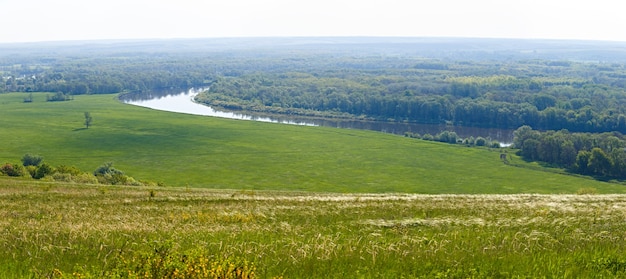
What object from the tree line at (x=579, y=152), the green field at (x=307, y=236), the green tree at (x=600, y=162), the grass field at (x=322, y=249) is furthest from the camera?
the tree line at (x=579, y=152)

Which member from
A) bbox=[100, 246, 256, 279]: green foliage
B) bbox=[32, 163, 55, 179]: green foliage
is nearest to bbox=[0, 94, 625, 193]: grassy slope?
bbox=[32, 163, 55, 179]: green foliage

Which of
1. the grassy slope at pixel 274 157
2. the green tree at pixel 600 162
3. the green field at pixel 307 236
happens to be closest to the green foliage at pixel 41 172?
the green field at pixel 307 236

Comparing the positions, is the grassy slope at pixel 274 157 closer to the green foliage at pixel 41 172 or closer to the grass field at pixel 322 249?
the green foliage at pixel 41 172

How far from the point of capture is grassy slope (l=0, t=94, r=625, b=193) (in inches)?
4724

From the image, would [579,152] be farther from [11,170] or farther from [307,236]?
[307,236]

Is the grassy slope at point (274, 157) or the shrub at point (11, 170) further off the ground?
the shrub at point (11, 170)

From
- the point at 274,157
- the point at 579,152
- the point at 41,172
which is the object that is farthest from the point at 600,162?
the point at 41,172

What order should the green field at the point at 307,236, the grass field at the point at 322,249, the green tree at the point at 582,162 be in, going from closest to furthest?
the grass field at the point at 322,249 → the green field at the point at 307,236 → the green tree at the point at 582,162

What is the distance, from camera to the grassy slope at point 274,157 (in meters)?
120

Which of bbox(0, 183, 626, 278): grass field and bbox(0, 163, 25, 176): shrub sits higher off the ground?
bbox(0, 183, 626, 278): grass field

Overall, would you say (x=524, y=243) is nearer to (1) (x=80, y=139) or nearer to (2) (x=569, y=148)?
(2) (x=569, y=148)

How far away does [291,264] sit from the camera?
11883mm

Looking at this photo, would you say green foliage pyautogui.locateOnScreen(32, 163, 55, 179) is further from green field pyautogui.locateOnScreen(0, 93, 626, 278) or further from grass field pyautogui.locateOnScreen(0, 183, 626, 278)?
grass field pyautogui.locateOnScreen(0, 183, 626, 278)

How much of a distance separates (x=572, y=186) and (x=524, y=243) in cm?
11738
